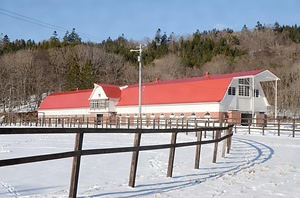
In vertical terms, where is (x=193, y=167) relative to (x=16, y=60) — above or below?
below

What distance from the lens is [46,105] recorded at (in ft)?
215

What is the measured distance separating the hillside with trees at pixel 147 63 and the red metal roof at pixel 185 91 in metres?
22.1

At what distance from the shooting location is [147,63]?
9856cm

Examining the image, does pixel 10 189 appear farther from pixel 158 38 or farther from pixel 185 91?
pixel 158 38

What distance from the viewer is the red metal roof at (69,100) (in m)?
59.0

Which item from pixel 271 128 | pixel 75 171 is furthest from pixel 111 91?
pixel 75 171

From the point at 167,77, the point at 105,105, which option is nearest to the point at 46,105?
the point at 105,105

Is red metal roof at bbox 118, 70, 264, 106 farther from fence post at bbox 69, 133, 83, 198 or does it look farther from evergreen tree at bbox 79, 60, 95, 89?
fence post at bbox 69, 133, 83, 198

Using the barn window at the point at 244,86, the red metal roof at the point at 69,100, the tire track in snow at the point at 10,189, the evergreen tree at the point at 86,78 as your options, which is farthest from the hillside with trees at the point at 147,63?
the tire track in snow at the point at 10,189

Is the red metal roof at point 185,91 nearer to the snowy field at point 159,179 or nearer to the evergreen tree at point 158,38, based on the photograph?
the snowy field at point 159,179

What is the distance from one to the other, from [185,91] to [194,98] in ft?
9.36

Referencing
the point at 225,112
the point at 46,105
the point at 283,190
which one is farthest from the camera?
the point at 46,105

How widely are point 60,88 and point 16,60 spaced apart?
11.9 m

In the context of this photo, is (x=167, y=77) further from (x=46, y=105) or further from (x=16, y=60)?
(x=16, y=60)
